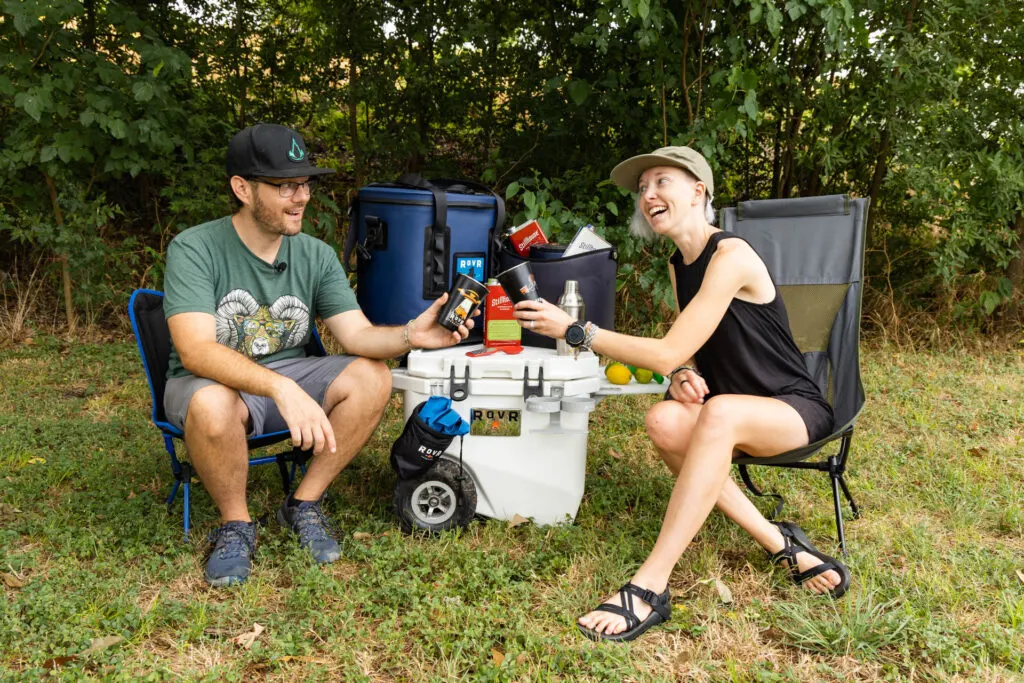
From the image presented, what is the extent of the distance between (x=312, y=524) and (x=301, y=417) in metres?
0.43

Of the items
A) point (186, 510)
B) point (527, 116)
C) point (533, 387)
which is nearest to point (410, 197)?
point (533, 387)

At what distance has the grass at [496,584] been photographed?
76.2 inches

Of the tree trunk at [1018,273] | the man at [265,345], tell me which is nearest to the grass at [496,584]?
the man at [265,345]

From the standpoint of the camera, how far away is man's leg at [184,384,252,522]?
234 cm

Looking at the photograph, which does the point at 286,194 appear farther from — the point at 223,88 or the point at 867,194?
the point at 867,194

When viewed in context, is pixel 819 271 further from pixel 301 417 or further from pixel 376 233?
pixel 301 417

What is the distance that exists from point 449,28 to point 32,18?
2176 millimetres

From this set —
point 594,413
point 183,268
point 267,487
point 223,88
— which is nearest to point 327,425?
point 183,268

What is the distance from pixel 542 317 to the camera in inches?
88.0

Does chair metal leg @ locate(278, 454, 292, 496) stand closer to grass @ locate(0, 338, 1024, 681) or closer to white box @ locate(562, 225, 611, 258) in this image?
grass @ locate(0, 338, 1024, 681)

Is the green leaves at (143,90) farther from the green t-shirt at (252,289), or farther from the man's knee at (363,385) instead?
the man's knee at (363,385)

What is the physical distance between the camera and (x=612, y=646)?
200 centimetres

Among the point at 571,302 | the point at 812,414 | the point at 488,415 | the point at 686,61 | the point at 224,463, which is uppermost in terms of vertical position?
the point at 686,61

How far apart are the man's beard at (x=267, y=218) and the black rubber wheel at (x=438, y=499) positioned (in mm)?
830
